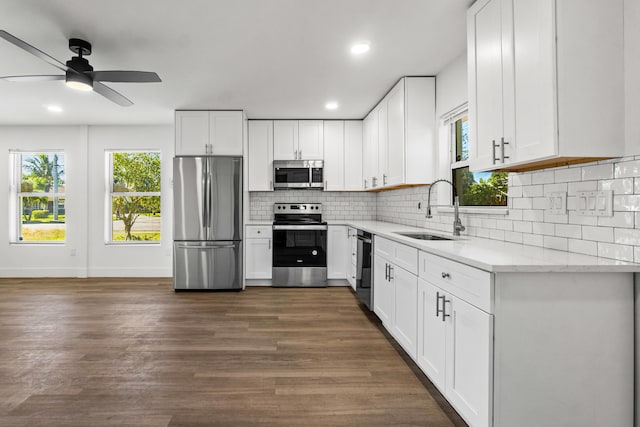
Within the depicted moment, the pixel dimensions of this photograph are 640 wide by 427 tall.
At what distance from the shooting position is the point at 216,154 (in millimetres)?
4832

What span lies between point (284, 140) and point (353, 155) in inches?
40.6

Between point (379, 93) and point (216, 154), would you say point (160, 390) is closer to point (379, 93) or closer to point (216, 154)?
point (216, 154)

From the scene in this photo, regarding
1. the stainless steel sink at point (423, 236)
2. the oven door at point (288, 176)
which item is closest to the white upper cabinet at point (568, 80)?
the stainless steel sink at point (423, 236)

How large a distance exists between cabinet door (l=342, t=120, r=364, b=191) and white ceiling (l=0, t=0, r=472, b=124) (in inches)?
33.2

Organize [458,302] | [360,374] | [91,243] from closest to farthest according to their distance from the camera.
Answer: [458,302] < [360,374] < [91,243]

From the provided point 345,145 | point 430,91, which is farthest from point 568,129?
point 345,145

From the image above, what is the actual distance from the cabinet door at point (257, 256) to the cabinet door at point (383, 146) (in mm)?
1762

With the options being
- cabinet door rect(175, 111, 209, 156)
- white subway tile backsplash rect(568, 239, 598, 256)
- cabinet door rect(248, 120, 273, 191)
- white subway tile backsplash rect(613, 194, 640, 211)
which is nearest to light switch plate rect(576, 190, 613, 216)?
white subway tile backsplash rect(613, 194, 640, 211)

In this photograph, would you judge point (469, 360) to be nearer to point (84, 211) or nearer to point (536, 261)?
point (536, 261)

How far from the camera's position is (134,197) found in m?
5.87

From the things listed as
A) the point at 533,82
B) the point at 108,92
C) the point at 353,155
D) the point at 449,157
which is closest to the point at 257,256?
the point at 353,155

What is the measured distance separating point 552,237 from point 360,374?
57.3 inches

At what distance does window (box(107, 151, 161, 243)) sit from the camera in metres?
5.84

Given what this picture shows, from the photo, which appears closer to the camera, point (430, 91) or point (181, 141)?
point (430, 91)
